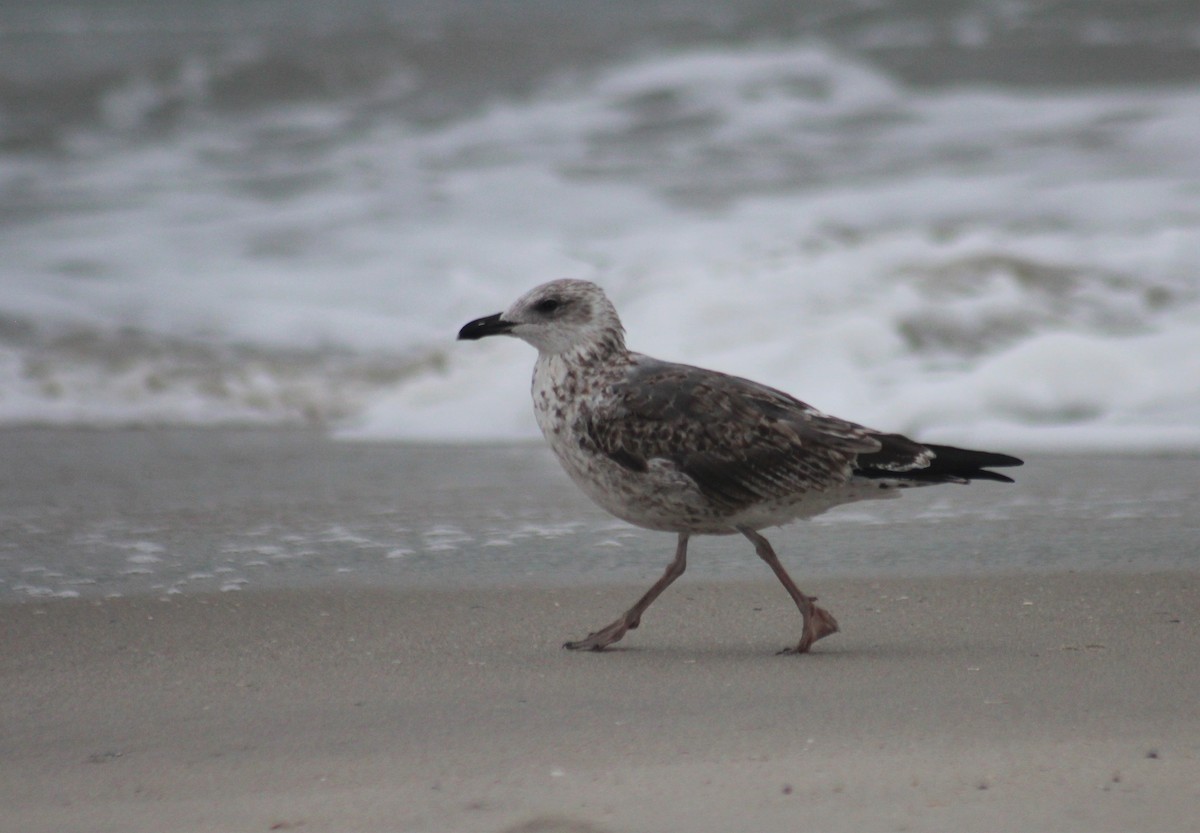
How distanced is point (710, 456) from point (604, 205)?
9.99 meters

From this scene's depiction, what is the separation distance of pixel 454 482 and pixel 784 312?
4041 millimetres

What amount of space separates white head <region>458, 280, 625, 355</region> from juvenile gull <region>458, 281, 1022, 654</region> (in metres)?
0.06

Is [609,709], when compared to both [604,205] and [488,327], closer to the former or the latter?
[488,327]

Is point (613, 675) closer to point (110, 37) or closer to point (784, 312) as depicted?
point (784, 312)

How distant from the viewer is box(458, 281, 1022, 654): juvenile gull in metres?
4.03

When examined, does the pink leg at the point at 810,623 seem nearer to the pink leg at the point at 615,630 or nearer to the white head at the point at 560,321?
the pink leg at the point at 615,630

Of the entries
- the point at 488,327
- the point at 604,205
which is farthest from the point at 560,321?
the point at 604,205

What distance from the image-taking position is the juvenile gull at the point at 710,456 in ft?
13.2

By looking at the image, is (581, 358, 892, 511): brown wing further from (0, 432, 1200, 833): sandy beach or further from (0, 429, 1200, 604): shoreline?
(0, 429, 1200, 604): shoreline

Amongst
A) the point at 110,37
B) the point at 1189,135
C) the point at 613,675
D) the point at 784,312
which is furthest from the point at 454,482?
the point at 110,37

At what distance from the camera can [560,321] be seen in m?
4.32

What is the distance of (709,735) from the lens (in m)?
3.20

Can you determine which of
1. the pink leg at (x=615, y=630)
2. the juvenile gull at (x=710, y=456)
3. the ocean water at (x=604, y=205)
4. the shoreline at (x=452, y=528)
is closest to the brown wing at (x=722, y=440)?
the juvenile gull at (x=710, y=456)

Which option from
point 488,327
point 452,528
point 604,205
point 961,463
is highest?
point 604,205
